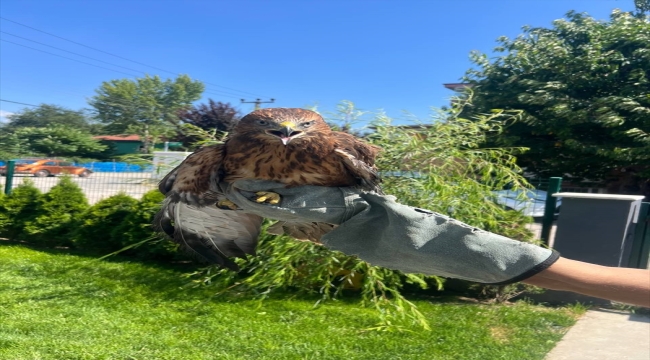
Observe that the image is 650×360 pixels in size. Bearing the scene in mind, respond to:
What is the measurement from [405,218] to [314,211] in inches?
18.8

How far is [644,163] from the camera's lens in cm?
1095

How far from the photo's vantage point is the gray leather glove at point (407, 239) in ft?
4.47

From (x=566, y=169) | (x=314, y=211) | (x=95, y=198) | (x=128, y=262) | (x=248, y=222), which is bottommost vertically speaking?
(x=128, y=262)

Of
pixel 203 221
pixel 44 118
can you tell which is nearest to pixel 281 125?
pixel 203 221

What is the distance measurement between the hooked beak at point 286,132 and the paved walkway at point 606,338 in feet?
11.0

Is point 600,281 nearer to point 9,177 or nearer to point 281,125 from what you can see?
point 281,125

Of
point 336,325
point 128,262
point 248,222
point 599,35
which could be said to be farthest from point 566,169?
point 248,222

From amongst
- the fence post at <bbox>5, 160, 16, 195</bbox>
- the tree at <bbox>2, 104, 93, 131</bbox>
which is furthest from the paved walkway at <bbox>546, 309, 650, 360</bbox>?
the tree at <bbox>2, 104, 93, 131</bbox>

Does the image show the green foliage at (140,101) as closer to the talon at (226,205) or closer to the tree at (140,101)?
the tree at (140,101)

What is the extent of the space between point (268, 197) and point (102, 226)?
7.19 metres

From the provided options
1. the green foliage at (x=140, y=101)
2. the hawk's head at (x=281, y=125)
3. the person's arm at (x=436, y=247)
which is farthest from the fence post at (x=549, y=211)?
the green foliage at (x=140, y=101)

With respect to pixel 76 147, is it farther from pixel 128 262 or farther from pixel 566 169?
pixel 566 169

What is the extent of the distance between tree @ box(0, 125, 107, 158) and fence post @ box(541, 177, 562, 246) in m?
30.6

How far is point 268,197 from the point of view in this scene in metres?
2.21
